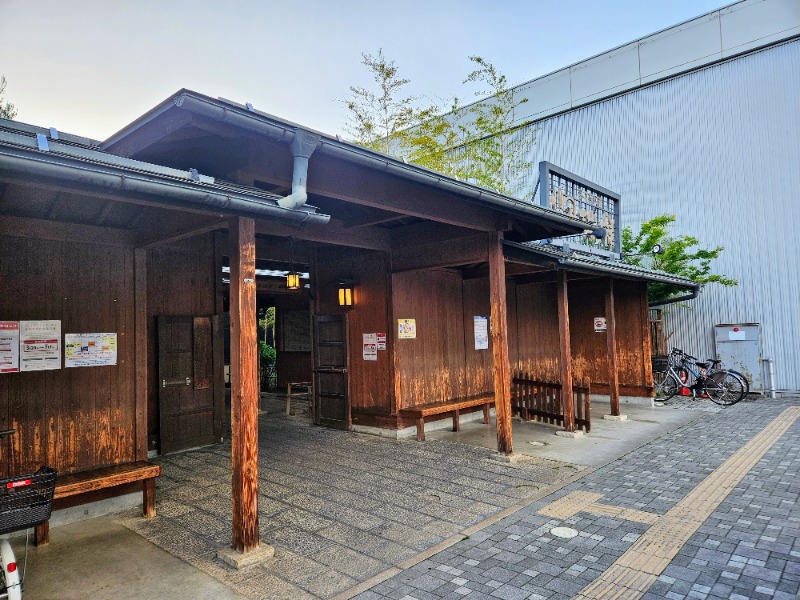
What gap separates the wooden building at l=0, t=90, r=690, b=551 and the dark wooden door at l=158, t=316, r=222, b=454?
0.02 metres

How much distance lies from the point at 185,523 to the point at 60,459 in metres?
1.22

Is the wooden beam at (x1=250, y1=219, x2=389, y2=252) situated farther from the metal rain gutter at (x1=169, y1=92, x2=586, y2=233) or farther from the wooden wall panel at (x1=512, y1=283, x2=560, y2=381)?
the wooden wall panel at (x1=512, y1=283, x2=560, y2=381)

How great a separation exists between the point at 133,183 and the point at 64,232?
2.35 metres

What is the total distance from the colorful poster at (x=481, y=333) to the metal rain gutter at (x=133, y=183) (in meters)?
6.32

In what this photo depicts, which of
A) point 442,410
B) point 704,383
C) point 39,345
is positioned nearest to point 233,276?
point 39,345

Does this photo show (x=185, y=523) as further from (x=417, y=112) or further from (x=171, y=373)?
(x=417, y=112)

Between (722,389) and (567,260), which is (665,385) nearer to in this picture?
(722,389)

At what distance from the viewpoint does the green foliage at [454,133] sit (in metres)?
14.8

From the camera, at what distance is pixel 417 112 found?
14953 mm

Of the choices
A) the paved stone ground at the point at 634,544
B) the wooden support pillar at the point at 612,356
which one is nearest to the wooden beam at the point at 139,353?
the paved stone ground at the point at 634,544

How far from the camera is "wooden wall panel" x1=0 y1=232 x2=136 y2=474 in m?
4.11

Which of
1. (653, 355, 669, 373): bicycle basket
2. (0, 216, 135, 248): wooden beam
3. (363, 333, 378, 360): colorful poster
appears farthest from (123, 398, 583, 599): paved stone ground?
(653, 355, 669, 373): bicycle basket

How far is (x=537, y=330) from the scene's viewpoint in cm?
1083

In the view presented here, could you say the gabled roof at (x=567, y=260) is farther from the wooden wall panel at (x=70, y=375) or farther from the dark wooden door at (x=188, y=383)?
the wooden wall panel at (x=70, y=375)
